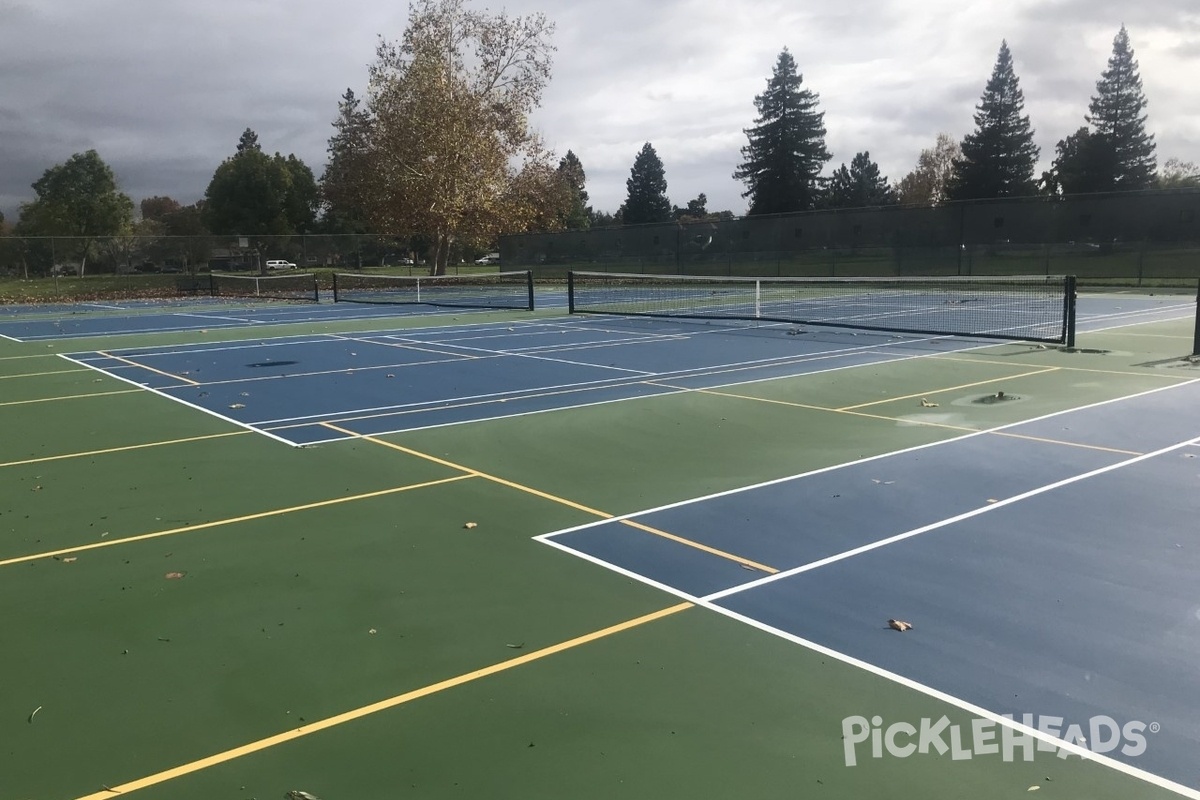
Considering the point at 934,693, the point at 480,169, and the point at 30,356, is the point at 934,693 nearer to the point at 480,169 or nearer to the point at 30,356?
the point at 30,356

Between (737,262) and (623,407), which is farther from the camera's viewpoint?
(737,262)

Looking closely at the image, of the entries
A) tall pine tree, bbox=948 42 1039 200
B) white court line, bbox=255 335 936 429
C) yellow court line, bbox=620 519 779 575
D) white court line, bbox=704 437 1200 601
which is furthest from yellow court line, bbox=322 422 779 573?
tall pine tree, bbox=948 42 1039 200

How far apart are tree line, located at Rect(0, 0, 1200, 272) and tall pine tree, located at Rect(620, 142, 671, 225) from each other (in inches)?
50.4

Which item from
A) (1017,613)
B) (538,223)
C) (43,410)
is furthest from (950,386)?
(538,223)

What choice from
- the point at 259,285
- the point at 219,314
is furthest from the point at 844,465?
the point at 259,285

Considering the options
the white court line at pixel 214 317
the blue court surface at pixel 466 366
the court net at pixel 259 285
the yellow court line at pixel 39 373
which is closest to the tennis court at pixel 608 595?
the blue court surface at pixel 466 366

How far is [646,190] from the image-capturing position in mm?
114688

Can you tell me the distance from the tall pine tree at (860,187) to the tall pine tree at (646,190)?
2040cm

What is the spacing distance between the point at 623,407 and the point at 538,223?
63553mm

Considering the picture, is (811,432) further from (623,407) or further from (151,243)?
(151,243)

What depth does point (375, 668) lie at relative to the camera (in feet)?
15.3

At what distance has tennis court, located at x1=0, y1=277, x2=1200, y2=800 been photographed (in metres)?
3.83

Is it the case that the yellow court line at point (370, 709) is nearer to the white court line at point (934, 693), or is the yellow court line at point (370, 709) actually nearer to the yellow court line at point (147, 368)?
the white court line at point (934, 693)

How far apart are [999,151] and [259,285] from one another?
184 feet
